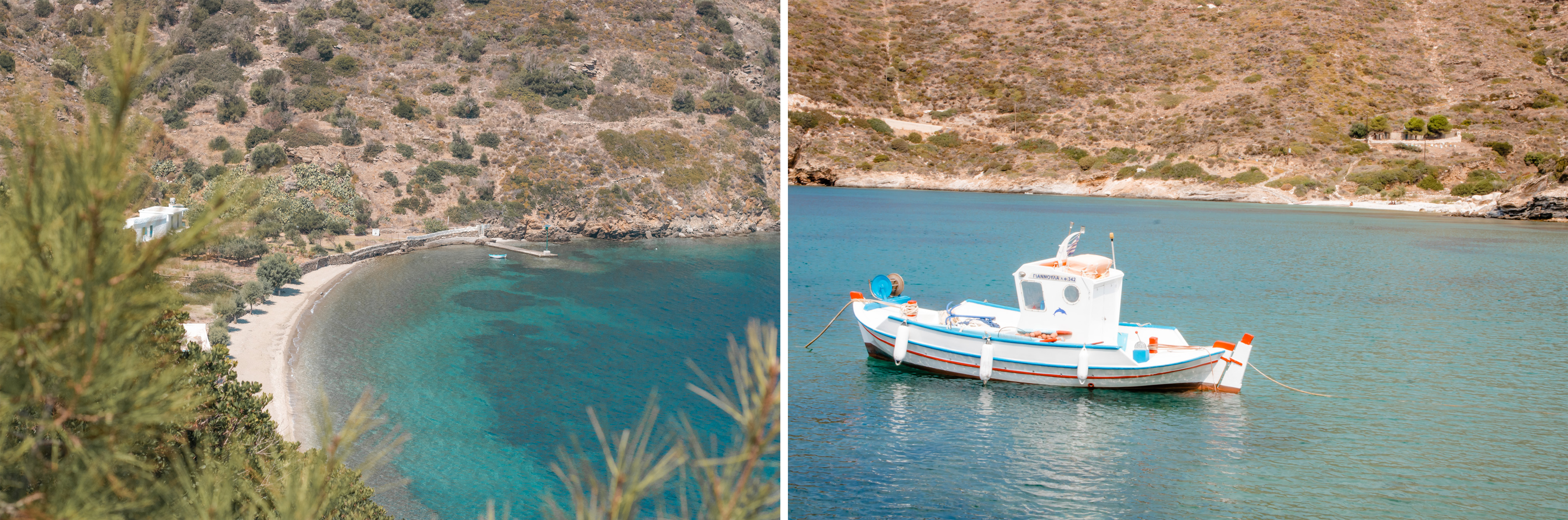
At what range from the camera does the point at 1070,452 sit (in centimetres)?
557

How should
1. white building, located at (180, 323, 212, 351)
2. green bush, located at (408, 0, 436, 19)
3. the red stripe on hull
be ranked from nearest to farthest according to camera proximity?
the red stripe on hull
white building, located at (180, 323, 212, 351)
green bush, located at (408, 0, 436, 19)

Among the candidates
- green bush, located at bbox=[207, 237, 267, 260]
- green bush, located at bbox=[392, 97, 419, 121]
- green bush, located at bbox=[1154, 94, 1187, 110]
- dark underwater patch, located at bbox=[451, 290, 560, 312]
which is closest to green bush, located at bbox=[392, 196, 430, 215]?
green bush, located at bbox=[392, 97, 419, 121]

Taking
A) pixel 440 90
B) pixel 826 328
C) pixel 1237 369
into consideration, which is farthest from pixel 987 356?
pixel 440 90

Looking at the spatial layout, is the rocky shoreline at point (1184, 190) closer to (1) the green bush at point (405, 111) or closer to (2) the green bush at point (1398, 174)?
(2) the green bush at point (1398, 174)

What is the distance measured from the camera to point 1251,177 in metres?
23.4

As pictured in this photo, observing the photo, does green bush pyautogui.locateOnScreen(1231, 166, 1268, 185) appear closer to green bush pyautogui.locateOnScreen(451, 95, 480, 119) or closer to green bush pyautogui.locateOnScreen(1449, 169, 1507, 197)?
green bush pyautogui.locateOnScreen(1449, 169, 1507, 197)

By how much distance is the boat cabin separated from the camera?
6062 mm

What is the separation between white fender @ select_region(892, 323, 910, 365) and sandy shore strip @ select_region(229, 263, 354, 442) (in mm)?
9218

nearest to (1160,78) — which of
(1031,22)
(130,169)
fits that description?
(1031,22)

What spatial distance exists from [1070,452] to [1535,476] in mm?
2782

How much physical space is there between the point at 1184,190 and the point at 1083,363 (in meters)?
19.5

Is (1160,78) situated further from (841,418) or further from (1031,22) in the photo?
(841,418)

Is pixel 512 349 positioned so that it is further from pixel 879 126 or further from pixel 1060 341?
pixel 1060 341

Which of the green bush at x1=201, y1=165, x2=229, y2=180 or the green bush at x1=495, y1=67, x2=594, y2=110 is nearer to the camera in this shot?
the green bush at x1=201, y1=165, x2=229, y2=180
